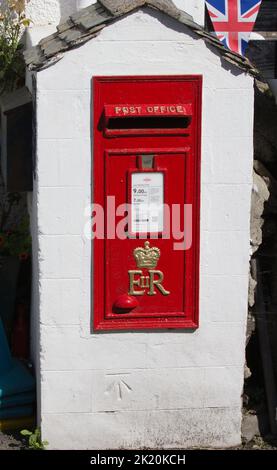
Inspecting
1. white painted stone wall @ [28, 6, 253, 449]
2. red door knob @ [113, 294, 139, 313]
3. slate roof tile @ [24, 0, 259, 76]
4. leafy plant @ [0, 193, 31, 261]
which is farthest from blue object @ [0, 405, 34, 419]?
slate roof tile @ [24, 0, 259, 76]

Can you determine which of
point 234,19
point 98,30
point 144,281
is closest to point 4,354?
point 144,281

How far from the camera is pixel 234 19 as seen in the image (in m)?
6.75

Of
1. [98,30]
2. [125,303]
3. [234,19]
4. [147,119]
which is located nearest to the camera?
[98,30]

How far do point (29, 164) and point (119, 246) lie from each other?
2.60ft

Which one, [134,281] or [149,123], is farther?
[134,281]

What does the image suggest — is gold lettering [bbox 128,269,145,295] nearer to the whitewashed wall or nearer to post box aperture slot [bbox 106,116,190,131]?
post box aperture slot [bbox 106,116,190,131]

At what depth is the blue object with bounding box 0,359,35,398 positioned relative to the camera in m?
5.34

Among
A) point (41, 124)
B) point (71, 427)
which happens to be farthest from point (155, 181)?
point (71, 427)

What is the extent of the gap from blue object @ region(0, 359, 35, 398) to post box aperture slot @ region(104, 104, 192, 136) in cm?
165

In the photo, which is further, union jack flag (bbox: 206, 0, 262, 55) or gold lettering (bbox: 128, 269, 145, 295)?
union jack flag (bbox: 206, 0, 262, 55)

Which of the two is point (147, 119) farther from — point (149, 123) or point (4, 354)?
point (4, 354)

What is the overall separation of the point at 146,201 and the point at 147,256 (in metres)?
0.31

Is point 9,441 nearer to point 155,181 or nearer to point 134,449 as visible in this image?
point 134,449

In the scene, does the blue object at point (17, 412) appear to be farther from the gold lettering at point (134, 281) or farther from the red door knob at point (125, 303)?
the gold lettering at point (134, 281)
